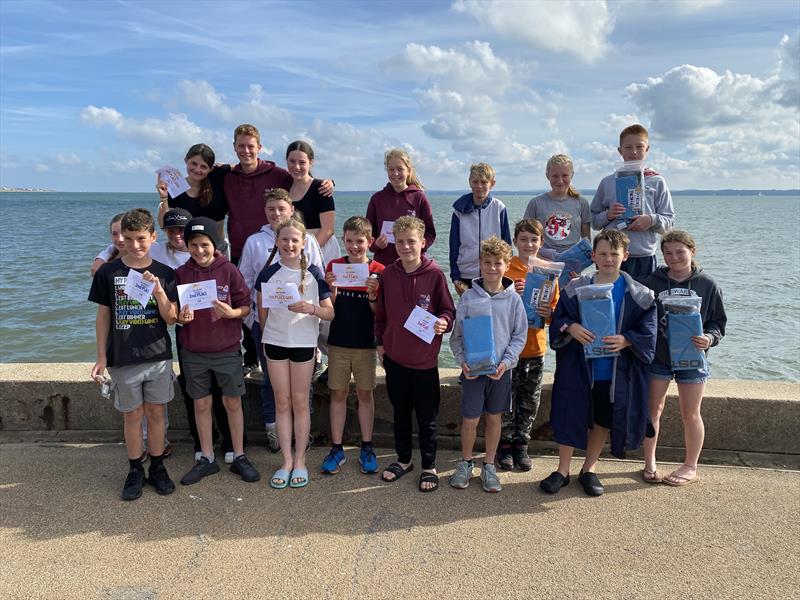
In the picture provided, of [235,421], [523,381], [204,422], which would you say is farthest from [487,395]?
[204,422]

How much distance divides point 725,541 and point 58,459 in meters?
4.94

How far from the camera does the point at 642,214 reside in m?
4.73

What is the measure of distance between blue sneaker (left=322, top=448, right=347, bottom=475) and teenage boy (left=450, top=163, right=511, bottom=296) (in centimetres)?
176

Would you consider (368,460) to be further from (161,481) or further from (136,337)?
(136,337)

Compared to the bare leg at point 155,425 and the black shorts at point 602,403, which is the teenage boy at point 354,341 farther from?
the black shorts at point 602,403

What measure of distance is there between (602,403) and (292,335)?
2.37 meters

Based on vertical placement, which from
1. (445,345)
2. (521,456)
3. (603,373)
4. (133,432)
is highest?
(603,373)

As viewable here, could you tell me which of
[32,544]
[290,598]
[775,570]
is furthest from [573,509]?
[32,544]

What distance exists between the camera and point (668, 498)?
157 inches

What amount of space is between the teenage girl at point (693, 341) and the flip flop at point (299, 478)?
8.52 feet

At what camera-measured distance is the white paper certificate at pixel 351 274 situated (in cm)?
439

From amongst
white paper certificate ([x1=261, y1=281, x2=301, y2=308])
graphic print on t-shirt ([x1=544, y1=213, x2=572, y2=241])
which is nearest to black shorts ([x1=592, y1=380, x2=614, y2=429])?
graphic print on t-shirt ([x1=544, y1=213, x2=572, y2=241])

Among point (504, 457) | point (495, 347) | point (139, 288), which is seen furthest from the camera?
point (504, 457)

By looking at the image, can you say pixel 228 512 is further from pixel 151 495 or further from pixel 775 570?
pixel 775 570
